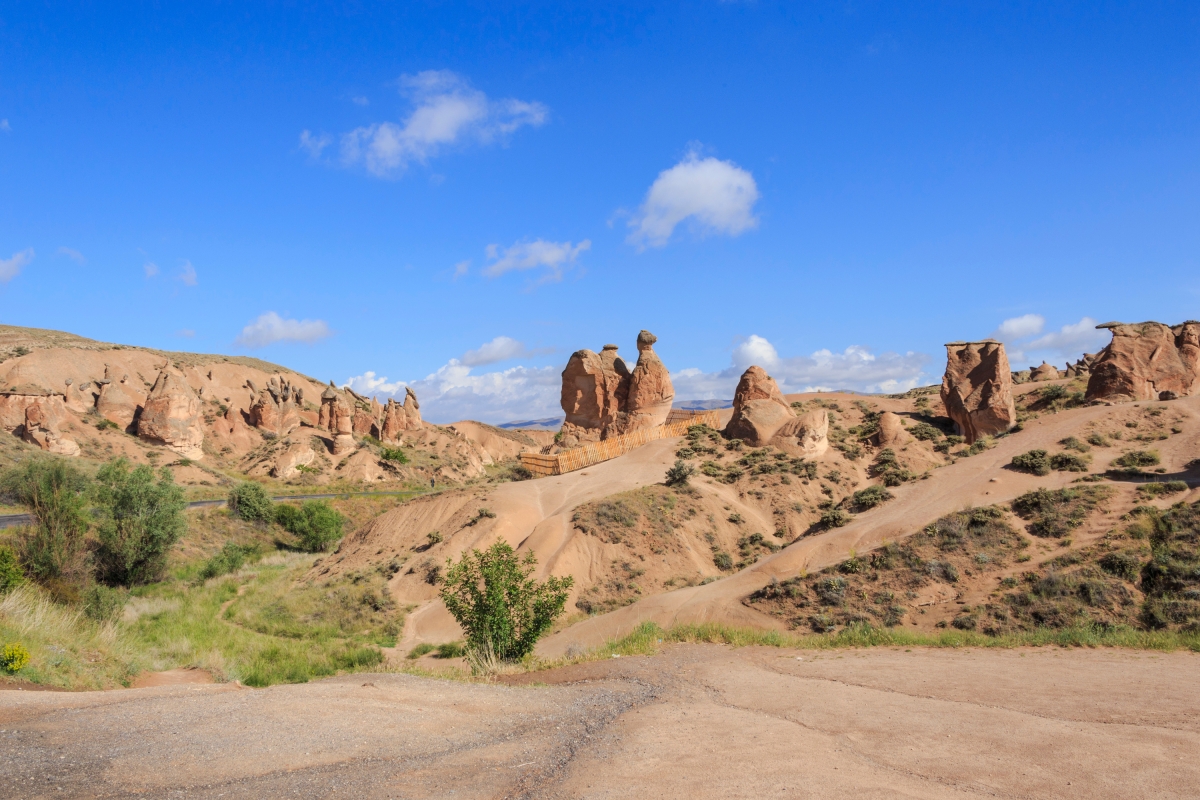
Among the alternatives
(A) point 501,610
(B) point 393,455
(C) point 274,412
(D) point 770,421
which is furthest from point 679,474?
(C) point 274,412

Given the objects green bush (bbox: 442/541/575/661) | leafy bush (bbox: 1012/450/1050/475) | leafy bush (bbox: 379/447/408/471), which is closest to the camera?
green bush (bbox: 442/541/575/661)

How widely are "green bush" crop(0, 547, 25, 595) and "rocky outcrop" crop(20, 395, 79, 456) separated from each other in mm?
37252

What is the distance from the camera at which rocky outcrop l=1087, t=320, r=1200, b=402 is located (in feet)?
100.0

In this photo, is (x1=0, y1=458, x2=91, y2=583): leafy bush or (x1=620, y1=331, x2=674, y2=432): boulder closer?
(x1=0, y1=458, x2=91, y2=583): leafy bush

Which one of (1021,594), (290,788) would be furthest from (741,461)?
(290,788)

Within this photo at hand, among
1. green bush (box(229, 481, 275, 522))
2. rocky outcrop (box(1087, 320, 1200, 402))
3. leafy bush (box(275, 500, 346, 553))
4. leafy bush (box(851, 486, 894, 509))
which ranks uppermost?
rocky outcrop (box(1087, 320, 1200, 402))

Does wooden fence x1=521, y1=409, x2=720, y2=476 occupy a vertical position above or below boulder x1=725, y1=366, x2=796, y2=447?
below

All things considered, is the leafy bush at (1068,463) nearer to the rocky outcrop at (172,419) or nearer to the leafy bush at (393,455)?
the leafy bush at (393,455)

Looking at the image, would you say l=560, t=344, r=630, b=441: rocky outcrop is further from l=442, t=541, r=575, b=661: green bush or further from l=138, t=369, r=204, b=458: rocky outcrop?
l=138, t=369, r=204, b=458: rocky outcrop

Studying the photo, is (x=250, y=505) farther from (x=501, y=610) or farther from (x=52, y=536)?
(x=501, y=610)

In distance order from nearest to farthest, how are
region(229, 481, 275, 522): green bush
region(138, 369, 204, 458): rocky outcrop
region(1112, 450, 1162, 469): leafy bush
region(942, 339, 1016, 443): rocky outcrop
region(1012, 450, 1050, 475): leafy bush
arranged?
region(1112, 450, 1162, 469): leafy bush, region(1012, 450, 1050, 475): leafy bush, region(942, 339, 1016, 443): rocky outcrop, region(229, 481, 275, 522): green bush, region(138, 369, 204, 458): rocky outcrop

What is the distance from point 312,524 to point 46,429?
77.2 ft

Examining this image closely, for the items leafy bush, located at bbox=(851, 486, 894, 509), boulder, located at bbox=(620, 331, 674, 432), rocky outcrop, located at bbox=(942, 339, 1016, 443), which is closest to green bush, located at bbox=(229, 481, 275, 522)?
boulder, located at bbox=(620, 331, 674, 432)

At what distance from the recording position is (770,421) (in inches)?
1363
